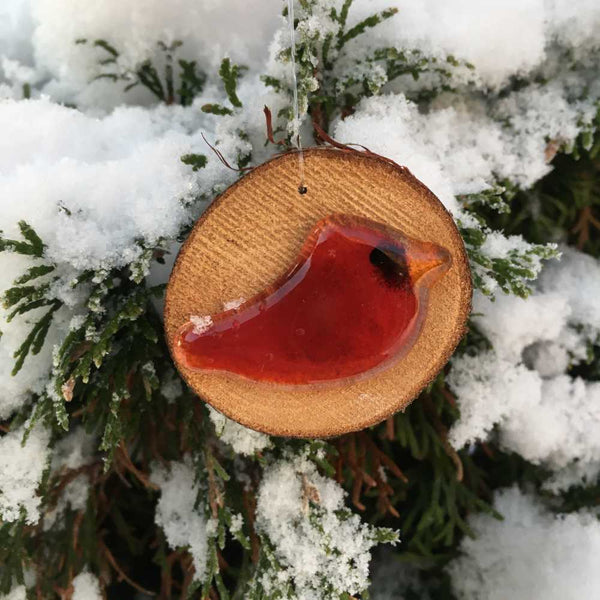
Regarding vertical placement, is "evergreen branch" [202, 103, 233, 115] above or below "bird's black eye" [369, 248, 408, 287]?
above

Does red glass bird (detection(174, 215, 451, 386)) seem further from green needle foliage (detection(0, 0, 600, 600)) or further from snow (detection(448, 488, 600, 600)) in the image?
snow (detection(448, 488, 600, 600))

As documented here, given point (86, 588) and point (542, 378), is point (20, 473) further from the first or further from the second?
point (542, 378)

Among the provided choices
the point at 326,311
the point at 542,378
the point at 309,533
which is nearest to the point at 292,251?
the point at 326,311

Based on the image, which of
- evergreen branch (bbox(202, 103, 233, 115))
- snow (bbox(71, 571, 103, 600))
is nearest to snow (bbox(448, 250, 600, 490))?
evergreen branch (bbox(202, 103, 233, 115))

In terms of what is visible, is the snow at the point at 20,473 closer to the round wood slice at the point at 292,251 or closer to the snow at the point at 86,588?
the snow at the point at 86,588

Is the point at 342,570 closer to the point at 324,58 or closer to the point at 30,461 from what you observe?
the point at 30,461

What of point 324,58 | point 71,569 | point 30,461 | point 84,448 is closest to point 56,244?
point 30,461
